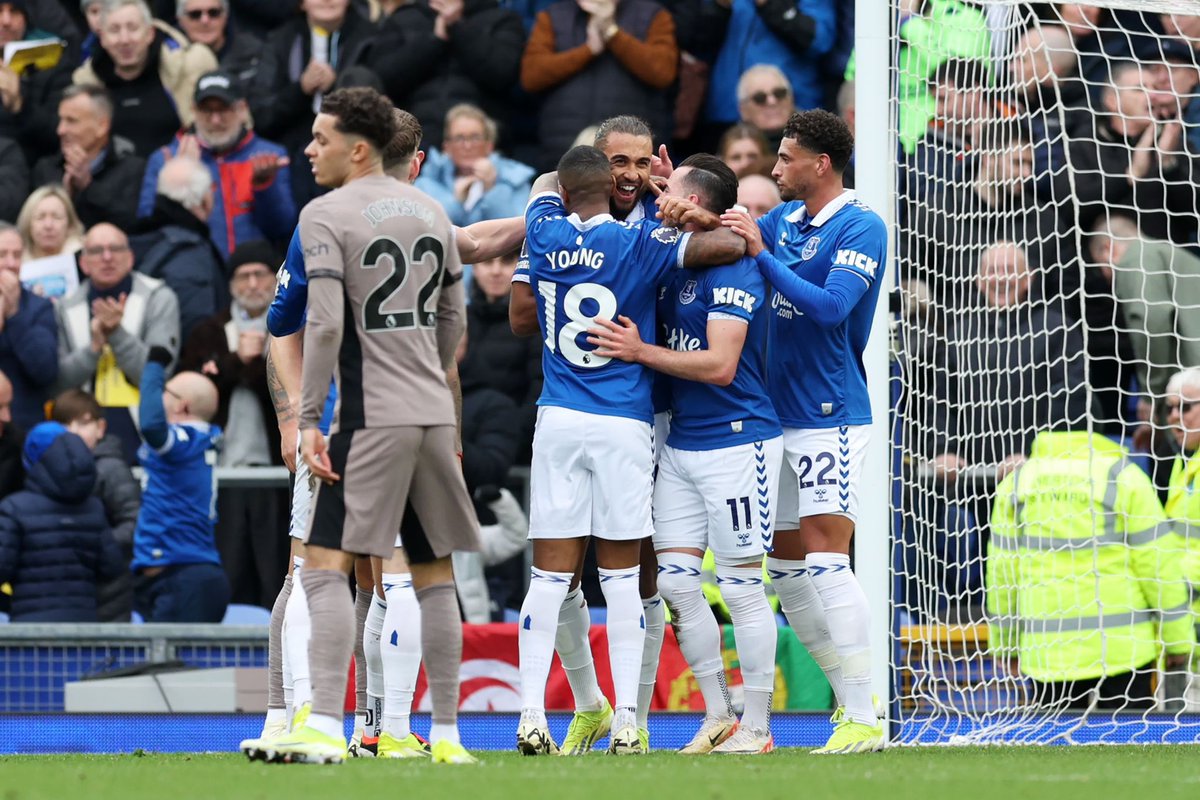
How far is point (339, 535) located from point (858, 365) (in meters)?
2.41

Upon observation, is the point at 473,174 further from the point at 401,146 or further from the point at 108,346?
the point at 401,146

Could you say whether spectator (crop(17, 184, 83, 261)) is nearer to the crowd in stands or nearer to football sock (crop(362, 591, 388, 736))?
the crowd in stands

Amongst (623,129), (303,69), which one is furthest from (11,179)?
(623,129)

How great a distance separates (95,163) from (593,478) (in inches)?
238

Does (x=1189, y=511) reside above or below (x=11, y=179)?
below

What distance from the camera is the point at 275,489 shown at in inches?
397

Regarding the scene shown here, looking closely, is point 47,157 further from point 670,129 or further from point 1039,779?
point 1039,779

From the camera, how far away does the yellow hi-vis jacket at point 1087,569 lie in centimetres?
816

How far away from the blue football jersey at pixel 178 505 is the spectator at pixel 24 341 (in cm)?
119

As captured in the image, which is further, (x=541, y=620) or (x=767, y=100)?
(x=767, y=100)

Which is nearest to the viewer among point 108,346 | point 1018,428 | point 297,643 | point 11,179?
point 297,643

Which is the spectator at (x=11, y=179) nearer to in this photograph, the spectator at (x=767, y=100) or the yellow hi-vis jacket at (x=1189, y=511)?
the spectator at (x=767, y=100)

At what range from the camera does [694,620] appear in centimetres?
663

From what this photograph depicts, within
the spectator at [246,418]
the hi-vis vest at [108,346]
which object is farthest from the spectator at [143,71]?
the spectator at [246,418]
